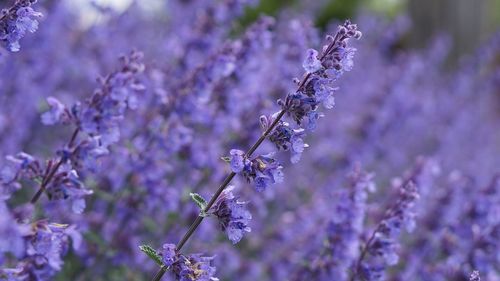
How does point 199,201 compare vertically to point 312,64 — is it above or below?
below

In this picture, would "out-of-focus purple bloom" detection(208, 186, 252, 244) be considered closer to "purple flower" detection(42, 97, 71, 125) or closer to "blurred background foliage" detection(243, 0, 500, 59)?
"purple flower" detection(42, 97, 71, 125)

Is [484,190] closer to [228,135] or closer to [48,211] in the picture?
[228,135]

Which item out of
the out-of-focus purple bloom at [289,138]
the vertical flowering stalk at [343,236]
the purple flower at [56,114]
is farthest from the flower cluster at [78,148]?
the vertical flowering stalk at [343,236]

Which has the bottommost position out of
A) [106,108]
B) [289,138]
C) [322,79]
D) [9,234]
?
[9,234]

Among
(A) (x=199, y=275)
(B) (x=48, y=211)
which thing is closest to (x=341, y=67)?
(A) (x=199, y=275)

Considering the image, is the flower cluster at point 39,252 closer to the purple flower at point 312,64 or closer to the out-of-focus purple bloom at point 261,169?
the out-of-focus purple bloom at point 261,169

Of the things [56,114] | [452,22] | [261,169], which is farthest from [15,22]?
[452,22]

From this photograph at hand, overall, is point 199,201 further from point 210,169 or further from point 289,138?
point 210,169

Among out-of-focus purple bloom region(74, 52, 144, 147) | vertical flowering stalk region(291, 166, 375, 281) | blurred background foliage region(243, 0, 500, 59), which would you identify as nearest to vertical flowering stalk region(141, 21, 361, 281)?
out-of-focus purple bloom region(74, 52, 144, 147)
